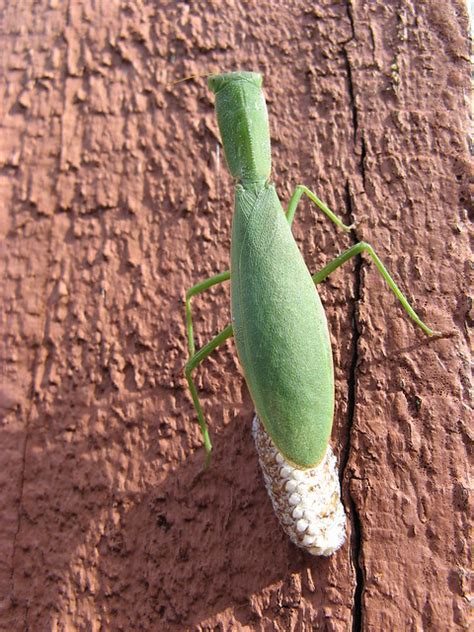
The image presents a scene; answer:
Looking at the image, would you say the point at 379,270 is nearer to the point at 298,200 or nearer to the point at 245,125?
the point at 298,200

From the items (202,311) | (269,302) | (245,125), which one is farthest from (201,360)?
(245,125)

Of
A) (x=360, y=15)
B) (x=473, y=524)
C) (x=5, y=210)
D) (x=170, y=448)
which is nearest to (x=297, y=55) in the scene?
(x=360, y=15)

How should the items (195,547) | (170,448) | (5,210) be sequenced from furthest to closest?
(5,210)
(170,448)
(195,547)

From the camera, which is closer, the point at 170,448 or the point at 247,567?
the point at 247,567

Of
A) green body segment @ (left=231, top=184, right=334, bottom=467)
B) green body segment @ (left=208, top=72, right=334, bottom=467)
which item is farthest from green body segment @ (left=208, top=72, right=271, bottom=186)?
green body segment @ (left=231, top=184, right=334, bottom=467)

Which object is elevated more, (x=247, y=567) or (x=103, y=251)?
(x=103, y=251)

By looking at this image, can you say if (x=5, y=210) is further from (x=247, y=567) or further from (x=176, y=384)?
(x=247, y=567)

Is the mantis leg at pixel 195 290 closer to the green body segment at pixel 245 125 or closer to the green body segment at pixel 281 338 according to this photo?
the green body segment at pixel 281 338

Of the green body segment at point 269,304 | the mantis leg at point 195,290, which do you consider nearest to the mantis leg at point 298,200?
the green body segment at point 269,304
